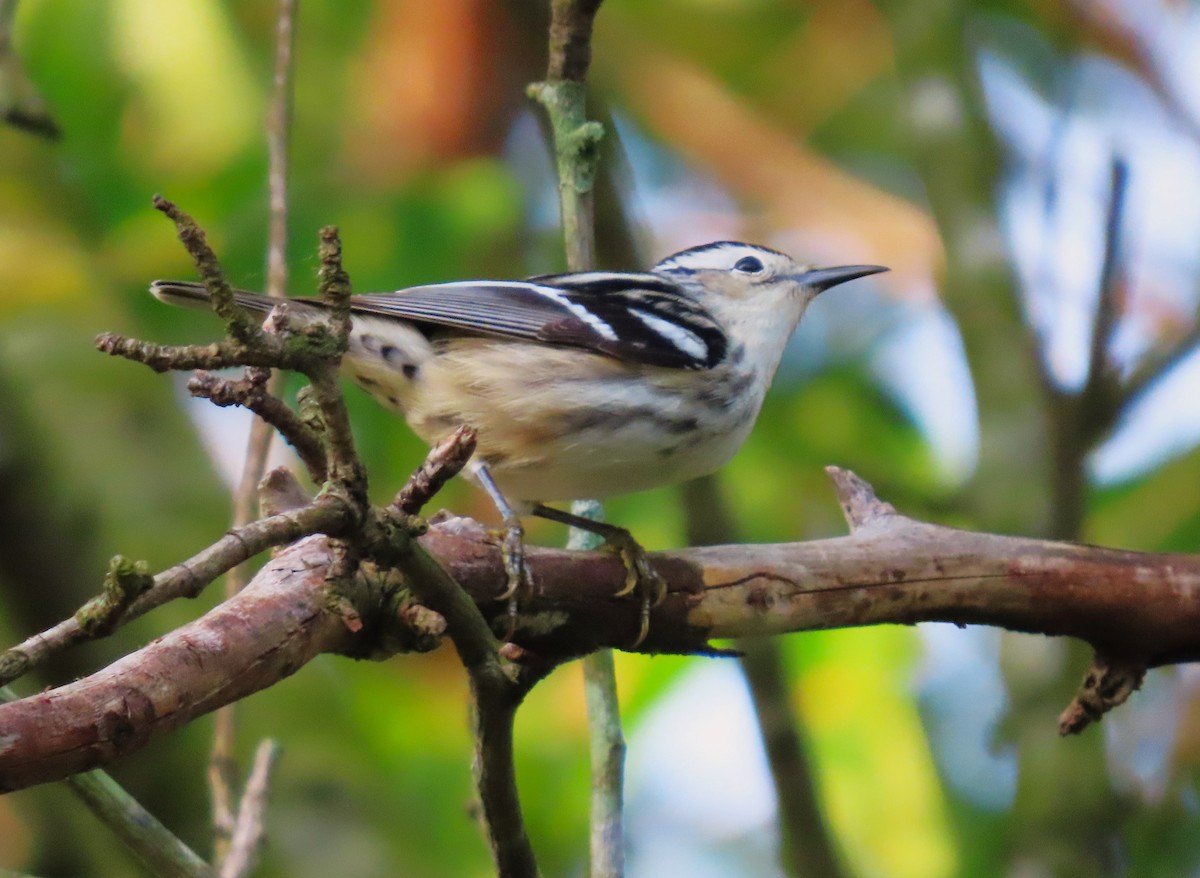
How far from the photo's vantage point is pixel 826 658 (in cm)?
718

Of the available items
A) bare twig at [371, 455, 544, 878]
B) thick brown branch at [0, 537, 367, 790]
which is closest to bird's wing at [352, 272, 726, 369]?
bare twig at [371, 455, 544, 878]

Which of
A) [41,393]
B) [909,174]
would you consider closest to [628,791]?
[41,393]

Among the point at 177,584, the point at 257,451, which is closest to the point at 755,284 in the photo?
the point at 257,451

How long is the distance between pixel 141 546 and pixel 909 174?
240 inches

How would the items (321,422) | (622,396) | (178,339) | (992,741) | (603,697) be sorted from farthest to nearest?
(178,339) < (992,741) < (622,396) < (603,697) < (321,422)

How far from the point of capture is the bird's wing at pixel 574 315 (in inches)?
160

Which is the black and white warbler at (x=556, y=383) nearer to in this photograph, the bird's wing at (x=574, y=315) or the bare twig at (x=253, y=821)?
the bird's wing at (x=574, y=315)

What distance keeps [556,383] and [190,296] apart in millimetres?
1164

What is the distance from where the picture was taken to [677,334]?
14.1ft

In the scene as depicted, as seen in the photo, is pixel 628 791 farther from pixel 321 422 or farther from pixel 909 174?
pixel 321 422

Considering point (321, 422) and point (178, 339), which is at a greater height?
point (178, 339)

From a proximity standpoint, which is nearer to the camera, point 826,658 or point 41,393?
point 41,393

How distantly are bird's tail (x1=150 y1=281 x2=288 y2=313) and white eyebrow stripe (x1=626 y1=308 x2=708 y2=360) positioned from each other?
1351 mm

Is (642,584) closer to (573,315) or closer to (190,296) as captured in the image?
(190,296)
